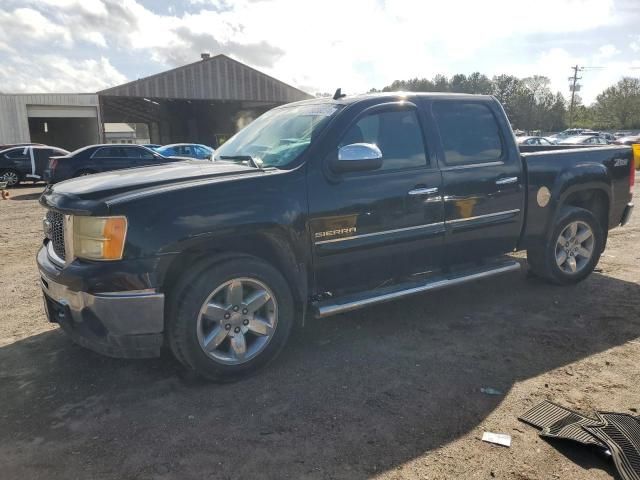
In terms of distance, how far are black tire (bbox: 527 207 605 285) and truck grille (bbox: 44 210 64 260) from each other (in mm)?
4367

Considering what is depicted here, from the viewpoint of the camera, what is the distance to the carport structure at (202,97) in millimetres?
30114

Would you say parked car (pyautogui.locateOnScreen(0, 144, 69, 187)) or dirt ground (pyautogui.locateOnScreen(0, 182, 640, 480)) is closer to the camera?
dirt ground (pyautogui.locateOnScreen(0, 182, 640, 480))

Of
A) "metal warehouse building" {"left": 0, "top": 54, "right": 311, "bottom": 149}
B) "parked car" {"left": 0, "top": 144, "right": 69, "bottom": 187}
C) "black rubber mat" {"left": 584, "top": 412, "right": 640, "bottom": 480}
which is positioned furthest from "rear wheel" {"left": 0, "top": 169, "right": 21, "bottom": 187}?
"black rubber mat" {"left": 584, "top": 412, "right": 640, "bottom": 480}

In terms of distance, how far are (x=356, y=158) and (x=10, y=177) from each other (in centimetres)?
1869

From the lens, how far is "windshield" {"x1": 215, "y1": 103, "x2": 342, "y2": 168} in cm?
389

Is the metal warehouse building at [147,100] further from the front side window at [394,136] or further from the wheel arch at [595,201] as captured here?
the front side window at [394,136]

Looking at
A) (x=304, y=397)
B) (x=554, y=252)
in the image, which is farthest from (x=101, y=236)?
(x=554, y=252)

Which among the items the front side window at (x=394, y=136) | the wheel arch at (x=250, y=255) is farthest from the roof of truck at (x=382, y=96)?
the wheel arch at (x=250, y=255)

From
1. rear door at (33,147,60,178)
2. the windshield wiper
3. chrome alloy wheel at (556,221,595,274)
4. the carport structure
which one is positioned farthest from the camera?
the carport structure

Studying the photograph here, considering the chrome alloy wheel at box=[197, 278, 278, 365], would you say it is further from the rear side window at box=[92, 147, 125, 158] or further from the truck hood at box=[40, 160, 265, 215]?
the rear side window at box=[92, 147, 125, 158]

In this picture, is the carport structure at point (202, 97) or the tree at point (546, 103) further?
the tree at point (546, 103)

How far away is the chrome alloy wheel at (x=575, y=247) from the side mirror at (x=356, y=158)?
107 inches

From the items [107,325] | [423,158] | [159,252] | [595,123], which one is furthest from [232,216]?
[595,123]

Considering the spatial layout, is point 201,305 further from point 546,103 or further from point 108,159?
point 546,103
